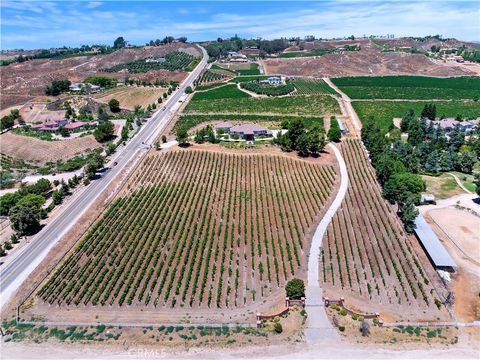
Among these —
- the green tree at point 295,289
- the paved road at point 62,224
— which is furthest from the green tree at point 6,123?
the green tree at point 295,289

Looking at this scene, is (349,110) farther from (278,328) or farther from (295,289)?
(278,328)

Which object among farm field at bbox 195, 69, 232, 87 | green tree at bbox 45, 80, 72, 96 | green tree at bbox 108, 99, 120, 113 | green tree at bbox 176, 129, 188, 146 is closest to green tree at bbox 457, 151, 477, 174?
green tree at bbox 176, 129, 188, 146

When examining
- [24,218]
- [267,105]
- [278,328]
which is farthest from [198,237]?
[267,105]

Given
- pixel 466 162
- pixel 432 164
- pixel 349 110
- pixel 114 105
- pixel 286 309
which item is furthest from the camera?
pixel 114 105

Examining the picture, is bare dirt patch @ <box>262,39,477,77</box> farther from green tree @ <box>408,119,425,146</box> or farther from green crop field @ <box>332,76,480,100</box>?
green tree @ <box>408,119,425,146</box>

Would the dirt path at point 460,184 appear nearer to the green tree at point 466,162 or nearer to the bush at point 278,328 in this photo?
the green tree at point 466,162

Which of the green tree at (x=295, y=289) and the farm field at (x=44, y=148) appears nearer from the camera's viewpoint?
the green tree at (x=295, y=289)

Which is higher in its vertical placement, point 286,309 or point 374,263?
point 374,263
